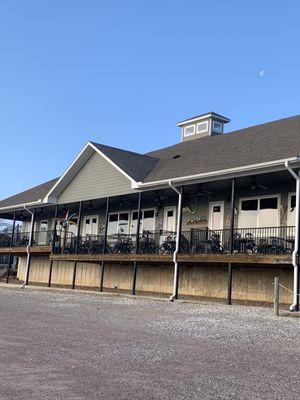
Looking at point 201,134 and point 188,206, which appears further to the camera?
point 201,134

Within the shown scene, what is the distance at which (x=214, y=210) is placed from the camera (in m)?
22.0

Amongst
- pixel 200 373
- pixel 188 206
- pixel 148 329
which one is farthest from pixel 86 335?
pixel 188 206

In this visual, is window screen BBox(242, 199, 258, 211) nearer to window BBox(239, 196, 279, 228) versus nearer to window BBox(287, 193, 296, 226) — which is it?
window BBox(239, 196, 279, 228)

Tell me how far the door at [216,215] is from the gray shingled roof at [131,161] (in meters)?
3.34

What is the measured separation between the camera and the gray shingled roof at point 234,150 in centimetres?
1833

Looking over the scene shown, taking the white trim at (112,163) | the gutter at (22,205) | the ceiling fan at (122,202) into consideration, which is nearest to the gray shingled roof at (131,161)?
the white trim at (112,163)

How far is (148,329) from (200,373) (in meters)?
4.54

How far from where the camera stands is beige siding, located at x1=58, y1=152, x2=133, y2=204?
23938 millimetres

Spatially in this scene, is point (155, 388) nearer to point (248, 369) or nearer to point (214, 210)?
point (248, 369)

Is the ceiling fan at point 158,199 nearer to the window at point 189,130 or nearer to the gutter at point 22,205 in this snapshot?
the window at point 189,130

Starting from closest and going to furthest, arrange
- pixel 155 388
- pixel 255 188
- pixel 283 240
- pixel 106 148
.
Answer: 1. pixel 155 388
2. pixel 283 240
3. pixel 255 188
4. pixel 106 148

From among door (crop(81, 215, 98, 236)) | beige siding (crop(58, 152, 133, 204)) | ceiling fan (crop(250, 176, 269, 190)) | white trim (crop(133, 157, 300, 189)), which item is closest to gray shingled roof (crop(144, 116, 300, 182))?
white trim (crop(133, 157, 300, 189))

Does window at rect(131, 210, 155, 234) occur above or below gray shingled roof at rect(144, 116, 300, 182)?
below

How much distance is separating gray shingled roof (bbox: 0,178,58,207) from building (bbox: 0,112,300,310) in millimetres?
241
